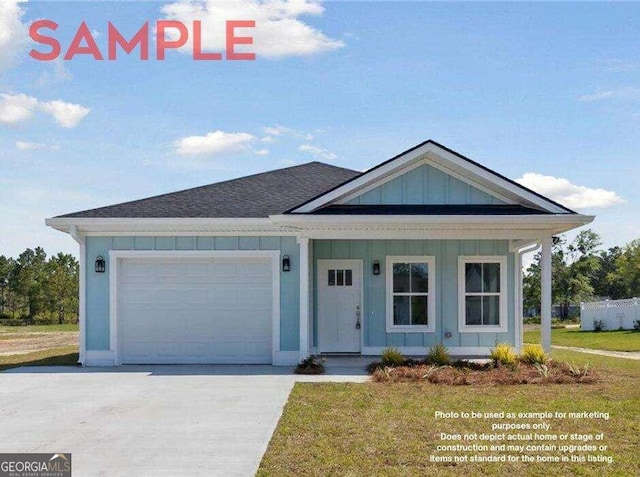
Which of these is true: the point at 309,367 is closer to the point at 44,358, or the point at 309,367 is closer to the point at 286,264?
the point at 286,264

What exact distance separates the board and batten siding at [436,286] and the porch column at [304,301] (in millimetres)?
1727

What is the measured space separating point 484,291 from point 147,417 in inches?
345

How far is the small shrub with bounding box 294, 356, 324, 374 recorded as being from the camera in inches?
476

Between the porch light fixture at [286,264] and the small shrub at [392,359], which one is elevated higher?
the porch light fixture at [286,264]

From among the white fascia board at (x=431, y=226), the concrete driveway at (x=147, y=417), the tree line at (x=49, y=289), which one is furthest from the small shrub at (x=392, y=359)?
the tree line at (x=49, y=289)

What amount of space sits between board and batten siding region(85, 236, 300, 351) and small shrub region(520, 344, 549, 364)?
4.55 m

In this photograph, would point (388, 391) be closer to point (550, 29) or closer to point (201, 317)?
point (201, 317)

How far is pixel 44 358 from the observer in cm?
1553

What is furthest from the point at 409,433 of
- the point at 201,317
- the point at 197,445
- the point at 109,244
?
the point at 109,244

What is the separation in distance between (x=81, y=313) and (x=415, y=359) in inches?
271

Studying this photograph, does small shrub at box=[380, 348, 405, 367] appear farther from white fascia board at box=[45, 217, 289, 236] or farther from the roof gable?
white fascia board at box=[45, 217, 289, 236]

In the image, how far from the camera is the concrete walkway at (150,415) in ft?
20.8

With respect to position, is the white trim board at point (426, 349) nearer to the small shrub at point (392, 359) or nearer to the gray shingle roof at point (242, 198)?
the small shrub at point (392, 359)

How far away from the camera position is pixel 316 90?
1411cm
